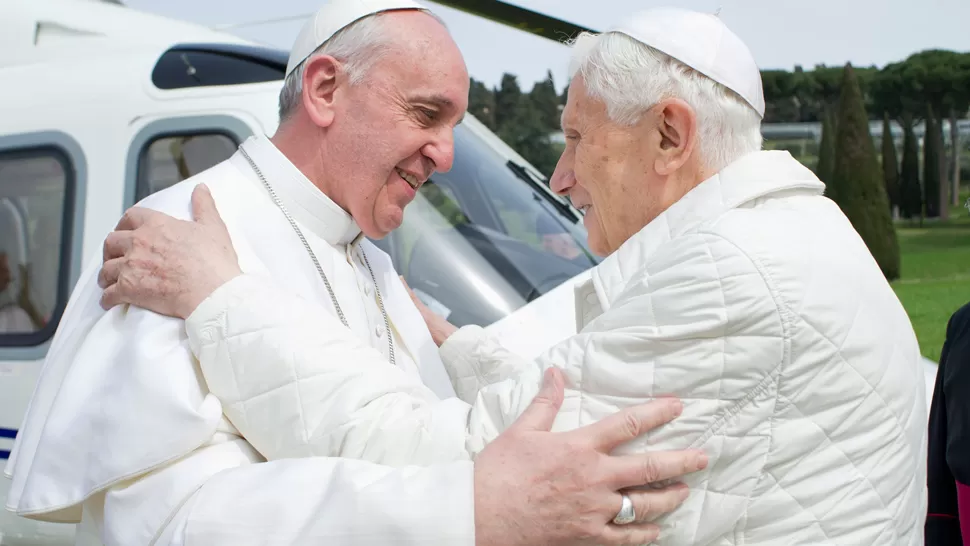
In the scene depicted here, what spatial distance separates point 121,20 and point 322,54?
2.58 m

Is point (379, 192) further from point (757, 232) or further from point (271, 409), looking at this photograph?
point (757, 232)

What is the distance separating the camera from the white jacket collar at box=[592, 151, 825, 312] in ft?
5.33

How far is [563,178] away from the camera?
201cm

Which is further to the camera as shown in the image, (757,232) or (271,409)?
(271,409)

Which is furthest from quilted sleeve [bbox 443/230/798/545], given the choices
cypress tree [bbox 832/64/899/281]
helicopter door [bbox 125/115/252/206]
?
cypress tree [bbox 832/64/899/281]

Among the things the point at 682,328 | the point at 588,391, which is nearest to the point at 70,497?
the point at 588,391

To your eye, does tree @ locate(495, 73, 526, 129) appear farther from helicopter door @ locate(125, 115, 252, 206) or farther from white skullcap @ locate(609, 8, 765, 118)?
white skullcap @ locate(609, 8, 765, 118)

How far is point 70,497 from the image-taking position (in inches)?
68.9

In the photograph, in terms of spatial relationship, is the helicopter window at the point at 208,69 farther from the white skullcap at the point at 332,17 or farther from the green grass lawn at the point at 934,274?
the green grass lawn at the point at 934,274

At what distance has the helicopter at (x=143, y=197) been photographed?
11.1 ft

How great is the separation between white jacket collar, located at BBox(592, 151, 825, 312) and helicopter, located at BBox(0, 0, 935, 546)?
150 centimetres

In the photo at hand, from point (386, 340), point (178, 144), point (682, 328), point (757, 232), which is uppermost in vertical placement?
point (178, 144)

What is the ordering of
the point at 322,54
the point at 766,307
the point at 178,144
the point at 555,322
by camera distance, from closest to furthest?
the point at 766,307, the point at 322,54, the point at 555,322, the point at 178,144

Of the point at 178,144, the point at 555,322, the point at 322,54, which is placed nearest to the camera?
the point at 322,54
